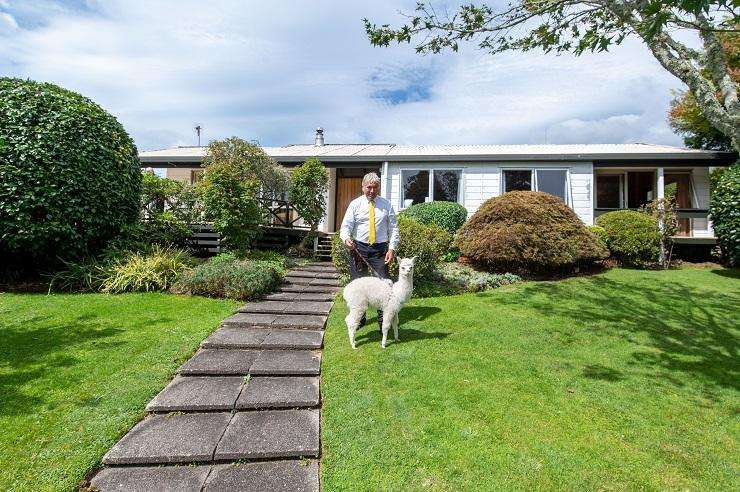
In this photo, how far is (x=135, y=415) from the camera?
3.24 meters

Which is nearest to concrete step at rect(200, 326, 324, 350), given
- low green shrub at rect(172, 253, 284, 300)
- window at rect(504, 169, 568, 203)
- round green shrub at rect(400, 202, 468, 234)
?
low green shrub at rect(172, 253, 284, 300)

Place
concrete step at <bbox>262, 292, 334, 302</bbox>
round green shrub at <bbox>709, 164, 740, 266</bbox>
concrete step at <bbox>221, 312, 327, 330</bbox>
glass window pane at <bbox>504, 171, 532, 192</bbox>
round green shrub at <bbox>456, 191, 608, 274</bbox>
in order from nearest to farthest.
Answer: concrete step at <bbox>221, 312, 327, 330</bbox> → concrete step at <bbox>262, 292, 334, 302</bbox> → round green shrub at <bbox>456, 191, 608, 274</bbox> → round green shrub at <bbox>709, 164, 740, 266</bbox> → glass window pane at <bbox>504, 171, 532, 192</bbox>

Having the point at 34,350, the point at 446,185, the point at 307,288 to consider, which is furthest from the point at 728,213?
the point at 34,350

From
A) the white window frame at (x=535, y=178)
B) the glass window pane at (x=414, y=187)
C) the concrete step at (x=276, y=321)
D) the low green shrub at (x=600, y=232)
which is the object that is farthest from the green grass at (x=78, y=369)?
the white window frame at (x=535, y=178)

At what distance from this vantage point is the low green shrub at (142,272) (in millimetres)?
7191

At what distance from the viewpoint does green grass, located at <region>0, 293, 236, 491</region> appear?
271cm

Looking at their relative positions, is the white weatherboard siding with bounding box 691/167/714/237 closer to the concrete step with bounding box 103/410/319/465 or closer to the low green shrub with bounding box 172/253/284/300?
the low green shrub with bounding box 172/253/284/300

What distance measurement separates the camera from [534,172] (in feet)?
41.6

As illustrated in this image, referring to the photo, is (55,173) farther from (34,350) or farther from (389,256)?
(389,256)

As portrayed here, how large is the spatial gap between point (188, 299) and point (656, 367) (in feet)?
23.7

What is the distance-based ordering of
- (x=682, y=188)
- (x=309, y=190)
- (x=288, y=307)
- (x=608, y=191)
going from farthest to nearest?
(x=608, y=191), (x=682, y=188), (x=309, y=190), (x=288, y=307)

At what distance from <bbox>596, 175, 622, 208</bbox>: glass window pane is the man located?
1292 cm

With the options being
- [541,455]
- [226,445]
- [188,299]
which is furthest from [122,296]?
[541,455]

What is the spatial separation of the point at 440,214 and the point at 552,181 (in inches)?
171
